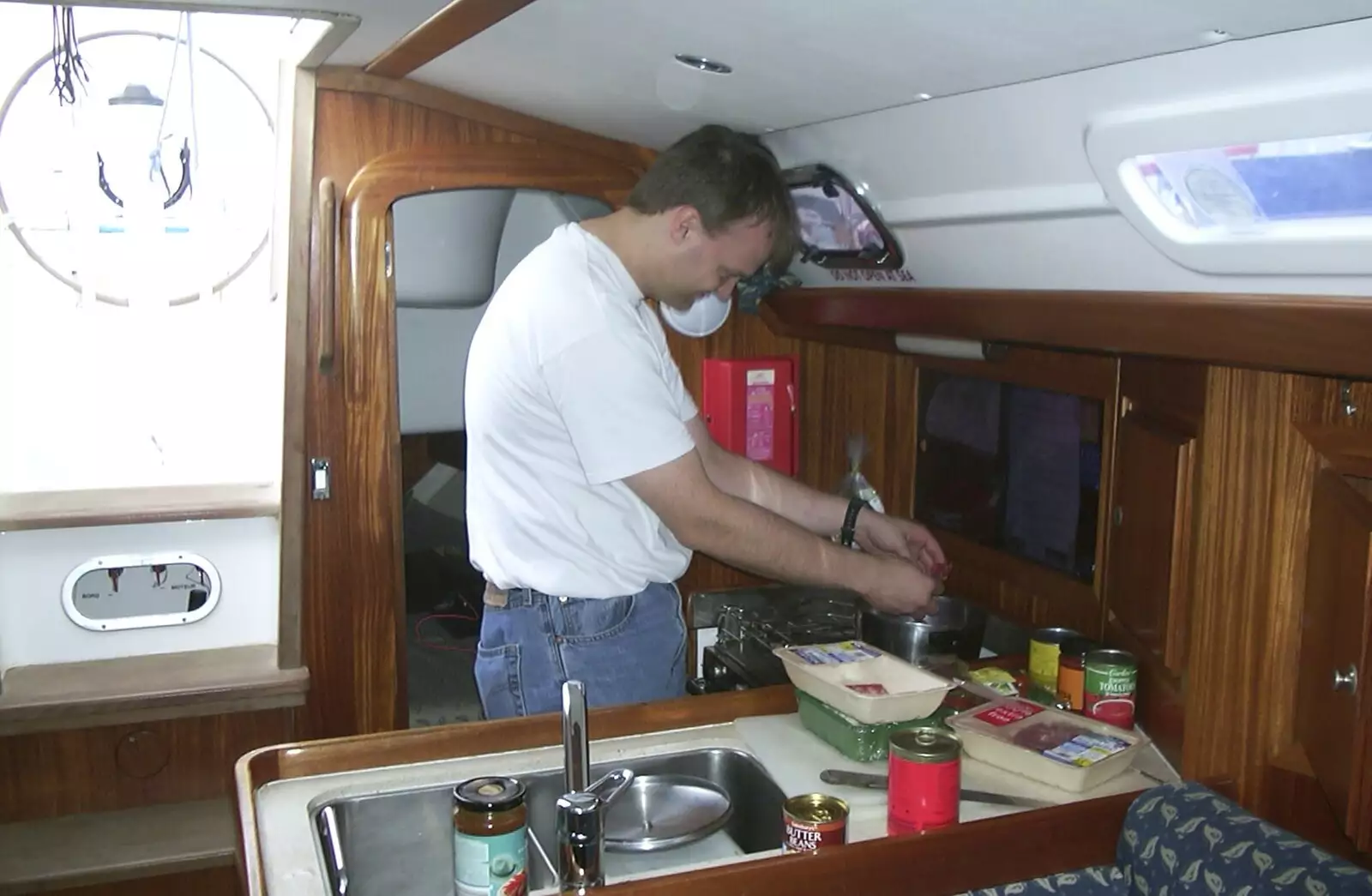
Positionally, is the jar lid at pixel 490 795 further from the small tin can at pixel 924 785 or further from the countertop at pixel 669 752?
the small tin can at pixel 924 785

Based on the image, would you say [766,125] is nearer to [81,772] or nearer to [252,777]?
[252,777]

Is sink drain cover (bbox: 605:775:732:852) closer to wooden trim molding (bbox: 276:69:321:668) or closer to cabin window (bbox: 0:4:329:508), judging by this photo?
wooden trim molding (bbox: 276:69:321:668)

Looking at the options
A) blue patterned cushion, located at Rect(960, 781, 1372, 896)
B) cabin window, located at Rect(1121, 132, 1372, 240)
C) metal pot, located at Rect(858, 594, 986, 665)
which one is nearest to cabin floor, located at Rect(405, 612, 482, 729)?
metal pot, located at Rect(858, 594, 986, 665)

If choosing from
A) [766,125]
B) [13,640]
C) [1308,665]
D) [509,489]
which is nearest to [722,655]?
[509,489]

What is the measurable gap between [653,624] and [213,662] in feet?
4.21

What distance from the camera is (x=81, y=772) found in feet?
8.15

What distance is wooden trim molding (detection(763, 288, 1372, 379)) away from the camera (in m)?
1.11

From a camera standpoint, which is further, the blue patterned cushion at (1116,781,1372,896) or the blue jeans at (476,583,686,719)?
the blue jeans at (476,583,686,719)

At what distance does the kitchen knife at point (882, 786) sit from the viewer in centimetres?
143

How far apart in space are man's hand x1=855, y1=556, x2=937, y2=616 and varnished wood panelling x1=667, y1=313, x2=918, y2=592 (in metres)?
0.89

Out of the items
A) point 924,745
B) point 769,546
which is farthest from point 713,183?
point 924,745

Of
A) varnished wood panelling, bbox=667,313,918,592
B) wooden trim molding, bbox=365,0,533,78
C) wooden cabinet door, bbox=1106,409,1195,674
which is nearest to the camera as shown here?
wooden trim molding, bbox=365,0,533,78

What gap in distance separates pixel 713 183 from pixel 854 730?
0.84 metres

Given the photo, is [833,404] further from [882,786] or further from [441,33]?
[882,786]
